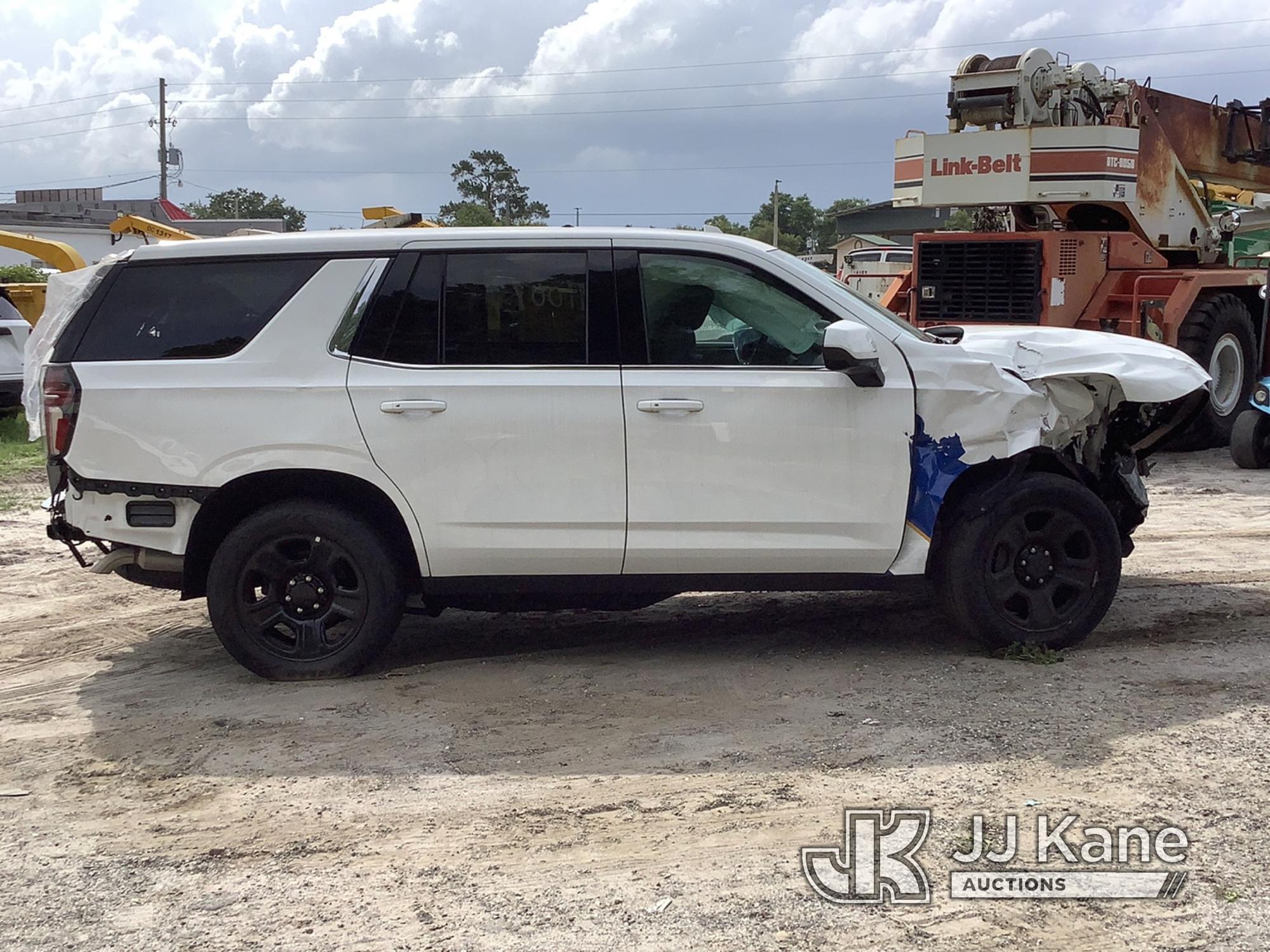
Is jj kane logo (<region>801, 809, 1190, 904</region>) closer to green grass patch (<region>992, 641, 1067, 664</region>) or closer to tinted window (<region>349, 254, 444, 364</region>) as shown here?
green grass patch (<region>992, 641, 1067, 664</region>)

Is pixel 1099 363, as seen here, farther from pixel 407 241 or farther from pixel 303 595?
pixel 303 595

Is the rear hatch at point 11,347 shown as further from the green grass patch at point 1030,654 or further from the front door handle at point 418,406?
the green grass patch at point 1030,654

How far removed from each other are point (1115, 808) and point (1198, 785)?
0.38 metres

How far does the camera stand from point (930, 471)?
215 inches

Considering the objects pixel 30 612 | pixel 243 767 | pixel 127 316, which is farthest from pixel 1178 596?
pixel 30 612

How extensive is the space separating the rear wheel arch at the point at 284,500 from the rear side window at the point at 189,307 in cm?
59

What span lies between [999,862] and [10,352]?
40.4 feet

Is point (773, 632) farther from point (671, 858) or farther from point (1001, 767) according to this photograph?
point (671, 858)

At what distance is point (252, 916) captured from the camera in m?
3.57

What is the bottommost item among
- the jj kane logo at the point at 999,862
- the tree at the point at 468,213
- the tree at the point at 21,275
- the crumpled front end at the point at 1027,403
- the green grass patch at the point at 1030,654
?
the jj kane logo at the point at 999,862

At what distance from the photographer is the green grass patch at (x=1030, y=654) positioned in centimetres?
557

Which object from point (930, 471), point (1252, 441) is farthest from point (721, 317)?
point (1252, 441)

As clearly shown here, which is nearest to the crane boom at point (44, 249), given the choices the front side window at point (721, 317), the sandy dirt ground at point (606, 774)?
the sandy dirt ground at point (606, 774)

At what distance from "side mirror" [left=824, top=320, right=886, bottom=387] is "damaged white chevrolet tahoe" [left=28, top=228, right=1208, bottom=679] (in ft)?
0.07
